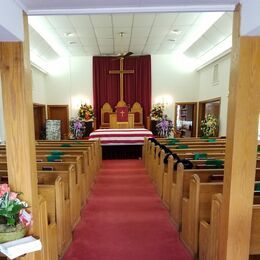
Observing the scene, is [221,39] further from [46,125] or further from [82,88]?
[46,125]

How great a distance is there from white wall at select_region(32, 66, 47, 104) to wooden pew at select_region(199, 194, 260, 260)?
285 inches

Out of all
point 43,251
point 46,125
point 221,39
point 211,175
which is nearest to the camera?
point 43,251

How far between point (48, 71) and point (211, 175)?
813cm

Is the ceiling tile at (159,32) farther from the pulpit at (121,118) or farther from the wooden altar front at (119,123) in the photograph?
the wooden altar front at (119,123)

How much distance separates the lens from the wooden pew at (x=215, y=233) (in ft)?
4.61

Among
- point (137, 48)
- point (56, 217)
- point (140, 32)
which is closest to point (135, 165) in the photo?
point (56, 217)

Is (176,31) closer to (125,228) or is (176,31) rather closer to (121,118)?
(121,118)

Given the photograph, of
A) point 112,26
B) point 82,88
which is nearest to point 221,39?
point 112,26

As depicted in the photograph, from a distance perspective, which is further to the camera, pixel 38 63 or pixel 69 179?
pixel 38 63

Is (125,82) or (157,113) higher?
(125,82)

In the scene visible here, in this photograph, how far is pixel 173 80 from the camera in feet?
29.8

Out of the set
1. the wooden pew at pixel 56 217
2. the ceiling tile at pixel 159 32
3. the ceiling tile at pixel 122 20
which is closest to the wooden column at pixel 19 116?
the wooden pew at pixel 56 217

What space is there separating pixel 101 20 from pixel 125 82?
3.59m

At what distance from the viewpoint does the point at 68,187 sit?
7.76ft
